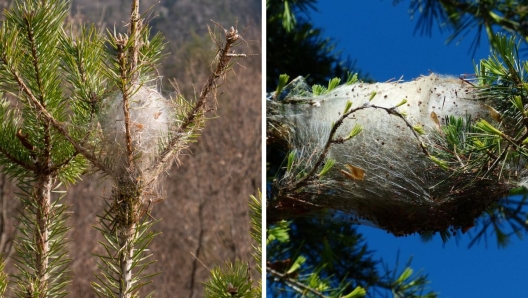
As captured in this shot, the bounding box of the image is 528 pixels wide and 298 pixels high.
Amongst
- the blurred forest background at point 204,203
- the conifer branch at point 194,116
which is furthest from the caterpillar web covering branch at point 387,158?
the blurred forest background at point 204,203

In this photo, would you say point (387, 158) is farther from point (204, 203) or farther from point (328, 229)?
point (204, 203)

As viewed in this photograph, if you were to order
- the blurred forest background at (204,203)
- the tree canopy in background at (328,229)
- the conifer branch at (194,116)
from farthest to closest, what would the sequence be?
the blurred forest background at (204,203)
the tree canopy in background at (328,229)
the conifer branch at (194,116)

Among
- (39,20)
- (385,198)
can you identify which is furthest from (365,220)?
(39,20)

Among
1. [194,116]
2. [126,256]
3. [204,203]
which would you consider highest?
[204,203]

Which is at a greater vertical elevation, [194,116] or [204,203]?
[204,203]

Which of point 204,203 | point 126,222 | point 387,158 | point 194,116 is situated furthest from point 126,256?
point 204,203

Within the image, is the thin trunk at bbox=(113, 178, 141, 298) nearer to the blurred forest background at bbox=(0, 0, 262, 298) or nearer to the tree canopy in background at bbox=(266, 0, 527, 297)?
the tree canopy in background at bbox=(266, 0, 527, 297)

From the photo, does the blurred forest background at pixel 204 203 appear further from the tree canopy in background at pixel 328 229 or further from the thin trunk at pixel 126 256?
the thin trunk at pixel 126 256
